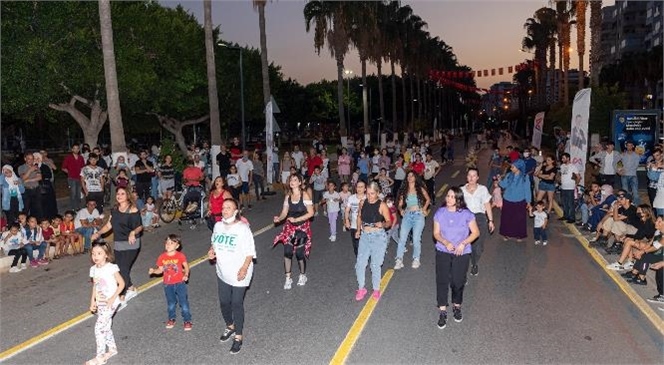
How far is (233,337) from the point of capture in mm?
6883

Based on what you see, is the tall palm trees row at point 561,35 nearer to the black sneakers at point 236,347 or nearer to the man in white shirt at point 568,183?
the man in white shirt at point 568,183

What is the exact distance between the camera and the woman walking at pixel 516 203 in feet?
40.8

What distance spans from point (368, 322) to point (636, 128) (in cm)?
2289

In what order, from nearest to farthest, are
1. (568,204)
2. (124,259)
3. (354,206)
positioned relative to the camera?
(124,259) < (354,206) < (568,204)

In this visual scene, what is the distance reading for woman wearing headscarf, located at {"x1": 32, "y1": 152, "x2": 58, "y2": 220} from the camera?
14.1 m

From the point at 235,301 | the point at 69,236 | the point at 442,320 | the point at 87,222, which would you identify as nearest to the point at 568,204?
the point at 442,320

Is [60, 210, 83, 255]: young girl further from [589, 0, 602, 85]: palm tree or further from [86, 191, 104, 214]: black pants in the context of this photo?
[589, 0, 602, 85]: palm tree

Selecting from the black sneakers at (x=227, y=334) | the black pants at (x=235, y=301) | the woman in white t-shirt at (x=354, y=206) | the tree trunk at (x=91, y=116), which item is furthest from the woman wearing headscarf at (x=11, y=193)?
the tree trunk at (x=91, y=116)

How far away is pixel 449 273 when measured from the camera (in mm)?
7359

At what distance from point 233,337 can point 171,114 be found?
38.9 m

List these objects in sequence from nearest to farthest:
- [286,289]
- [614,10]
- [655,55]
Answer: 1. [286,289]
2. [655,55]
3. [614,10]

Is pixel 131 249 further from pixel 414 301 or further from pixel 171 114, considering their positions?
pixel 171 114

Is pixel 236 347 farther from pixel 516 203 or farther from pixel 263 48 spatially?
pixel 263 48

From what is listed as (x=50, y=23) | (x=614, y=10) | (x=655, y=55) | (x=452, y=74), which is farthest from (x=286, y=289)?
(x=614, y=10)
